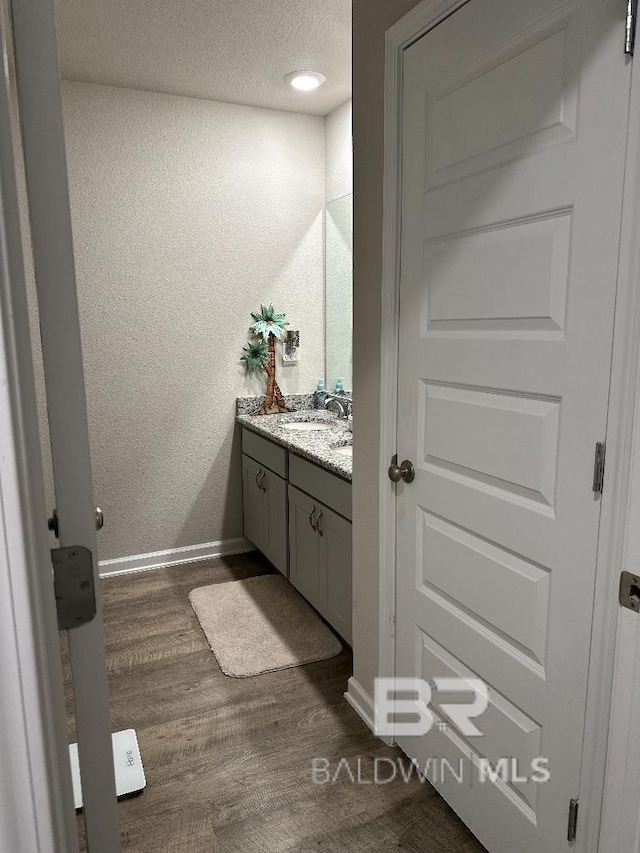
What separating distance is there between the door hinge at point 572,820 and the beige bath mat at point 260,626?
1.32m

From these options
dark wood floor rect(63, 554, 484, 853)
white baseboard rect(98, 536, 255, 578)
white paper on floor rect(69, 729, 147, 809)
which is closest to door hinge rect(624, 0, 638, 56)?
dark wood floor rect(63, 554, 484, 853)

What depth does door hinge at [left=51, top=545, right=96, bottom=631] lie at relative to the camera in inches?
23.9

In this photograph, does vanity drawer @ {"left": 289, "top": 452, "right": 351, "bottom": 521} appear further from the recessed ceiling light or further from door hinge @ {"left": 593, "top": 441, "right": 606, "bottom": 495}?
the recessed ceiling light

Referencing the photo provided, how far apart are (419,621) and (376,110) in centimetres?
146

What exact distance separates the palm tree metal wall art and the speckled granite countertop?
4.9 inches

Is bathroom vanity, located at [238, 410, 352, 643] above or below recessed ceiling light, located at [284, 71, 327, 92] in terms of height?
below

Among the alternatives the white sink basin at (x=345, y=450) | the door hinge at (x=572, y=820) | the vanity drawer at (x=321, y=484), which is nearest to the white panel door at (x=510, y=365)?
the door hinge at (x=572, y=820)

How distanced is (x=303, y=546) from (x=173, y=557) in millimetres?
1084

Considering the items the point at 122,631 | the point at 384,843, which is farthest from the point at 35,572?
the point at 122,631

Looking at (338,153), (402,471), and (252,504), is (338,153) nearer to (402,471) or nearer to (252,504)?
(252,504)

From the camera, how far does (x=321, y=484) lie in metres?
2.47

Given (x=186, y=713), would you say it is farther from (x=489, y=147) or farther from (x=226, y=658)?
(x=489, y=147)

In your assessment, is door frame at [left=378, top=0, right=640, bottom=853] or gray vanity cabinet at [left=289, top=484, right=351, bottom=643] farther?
gray vanity cabinet at [left=289, top=484, right=351, bottom=643]

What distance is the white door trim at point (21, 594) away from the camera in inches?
17.5
